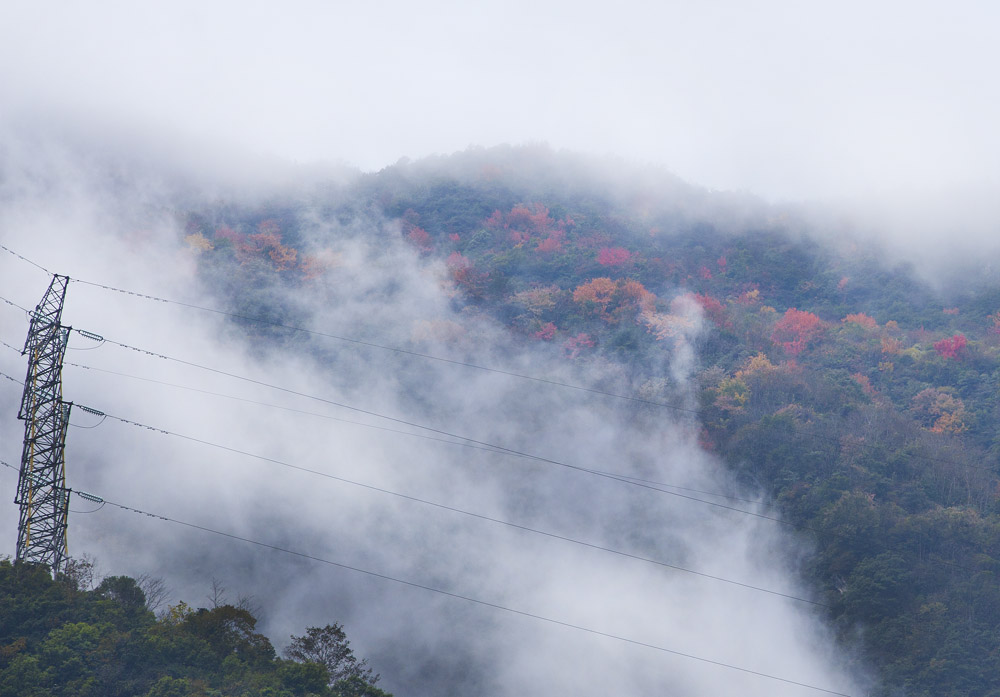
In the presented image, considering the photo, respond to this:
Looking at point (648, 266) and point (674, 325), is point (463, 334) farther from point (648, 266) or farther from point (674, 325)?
point (648, 266)

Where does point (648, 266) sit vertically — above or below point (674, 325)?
above

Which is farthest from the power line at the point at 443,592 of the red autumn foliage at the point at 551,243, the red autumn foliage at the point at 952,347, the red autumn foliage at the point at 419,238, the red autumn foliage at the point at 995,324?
the red autumn foliage at the point at 551,243

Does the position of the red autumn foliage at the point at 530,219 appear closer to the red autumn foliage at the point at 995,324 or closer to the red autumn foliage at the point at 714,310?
the red autumn foliage at the point at 714,310

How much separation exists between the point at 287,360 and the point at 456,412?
1347 cm

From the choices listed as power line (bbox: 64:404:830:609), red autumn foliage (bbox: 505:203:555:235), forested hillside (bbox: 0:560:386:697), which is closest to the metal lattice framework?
forested hillside (bbox: 0:560:386:697)

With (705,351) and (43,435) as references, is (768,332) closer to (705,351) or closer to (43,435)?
(705,351)

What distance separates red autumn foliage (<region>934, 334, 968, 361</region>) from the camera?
65375 mm

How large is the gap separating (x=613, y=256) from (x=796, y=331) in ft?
66.7

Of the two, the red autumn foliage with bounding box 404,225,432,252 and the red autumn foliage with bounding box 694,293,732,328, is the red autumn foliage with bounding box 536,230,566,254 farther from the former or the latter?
the red autumn foliage with bounding box 694,293,732,328

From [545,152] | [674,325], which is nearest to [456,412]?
[674,325]

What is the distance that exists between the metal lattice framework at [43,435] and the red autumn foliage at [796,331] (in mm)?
51898

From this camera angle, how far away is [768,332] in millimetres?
69875

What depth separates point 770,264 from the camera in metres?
85.4

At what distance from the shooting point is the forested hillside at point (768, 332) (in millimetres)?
43188
